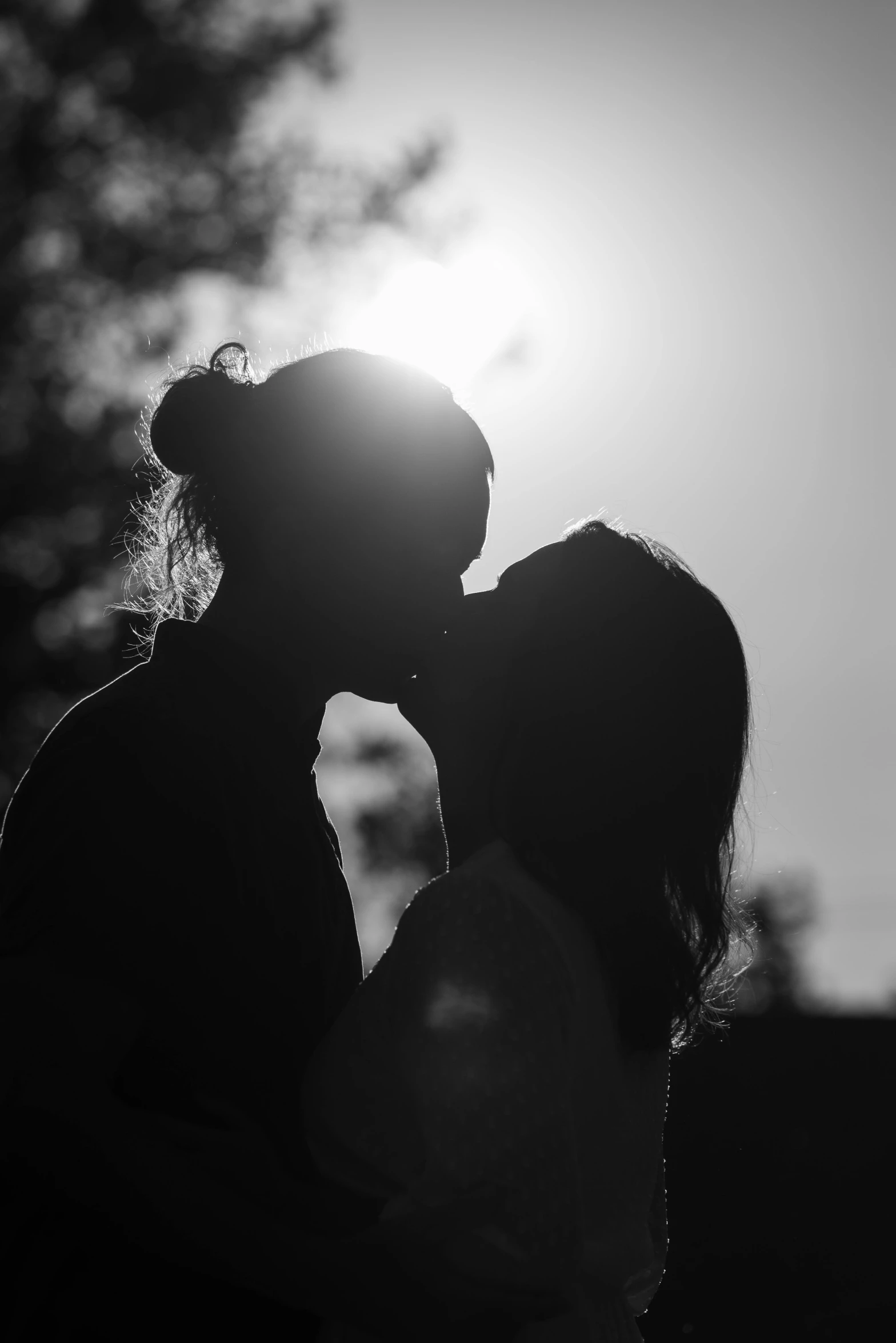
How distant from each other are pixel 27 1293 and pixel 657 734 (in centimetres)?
107

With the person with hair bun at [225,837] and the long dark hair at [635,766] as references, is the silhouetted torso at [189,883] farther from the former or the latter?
the long dark hair at [635,766]

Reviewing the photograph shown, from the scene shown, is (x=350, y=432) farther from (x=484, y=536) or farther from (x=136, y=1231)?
(x=136, y=1231)

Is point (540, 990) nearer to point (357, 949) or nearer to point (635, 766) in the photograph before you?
point (635, 766)

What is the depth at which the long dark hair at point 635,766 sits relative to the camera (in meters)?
1.82

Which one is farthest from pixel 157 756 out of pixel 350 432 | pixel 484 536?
pixel 484 536

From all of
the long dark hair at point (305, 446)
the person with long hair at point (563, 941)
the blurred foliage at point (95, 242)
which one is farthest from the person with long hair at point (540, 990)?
the blurred foliage at point (95, 242)

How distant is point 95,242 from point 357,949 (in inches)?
490

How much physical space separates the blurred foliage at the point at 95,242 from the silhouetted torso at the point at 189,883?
35.3ft

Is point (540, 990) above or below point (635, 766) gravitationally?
below

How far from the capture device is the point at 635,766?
1889 millimetres

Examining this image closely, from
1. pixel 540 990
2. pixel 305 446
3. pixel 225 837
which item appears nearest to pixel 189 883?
pixel 225 837

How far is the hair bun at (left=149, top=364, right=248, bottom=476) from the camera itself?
2.30 metres

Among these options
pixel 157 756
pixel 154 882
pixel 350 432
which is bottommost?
pixel 154 882

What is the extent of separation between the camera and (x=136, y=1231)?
150 centimetres
